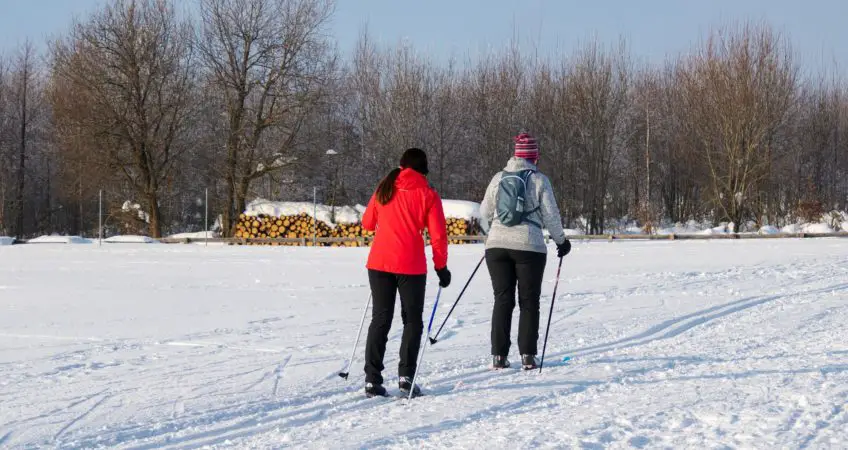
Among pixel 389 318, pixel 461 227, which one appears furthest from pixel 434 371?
pixel 461 227

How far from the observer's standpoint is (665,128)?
46531mm

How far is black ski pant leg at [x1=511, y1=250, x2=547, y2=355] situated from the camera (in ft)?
18.7

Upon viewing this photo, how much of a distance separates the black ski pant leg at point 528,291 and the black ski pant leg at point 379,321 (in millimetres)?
996

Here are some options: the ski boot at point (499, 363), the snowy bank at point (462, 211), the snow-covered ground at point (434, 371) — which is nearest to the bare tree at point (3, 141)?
the snowy bank at point (462, 211)

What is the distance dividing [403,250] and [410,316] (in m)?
0.40

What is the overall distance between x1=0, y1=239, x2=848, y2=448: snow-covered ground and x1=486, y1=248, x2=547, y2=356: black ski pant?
28cm

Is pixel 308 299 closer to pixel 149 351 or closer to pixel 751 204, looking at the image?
pixel 149 351

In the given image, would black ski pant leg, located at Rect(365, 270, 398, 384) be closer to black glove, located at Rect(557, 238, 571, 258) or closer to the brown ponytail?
the brown ponytail

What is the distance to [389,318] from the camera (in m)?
5.16

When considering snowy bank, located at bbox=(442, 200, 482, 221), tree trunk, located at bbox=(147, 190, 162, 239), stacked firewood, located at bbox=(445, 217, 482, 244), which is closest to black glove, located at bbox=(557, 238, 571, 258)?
stacked firewood, located at bbox=(445, 217, 482, 244)

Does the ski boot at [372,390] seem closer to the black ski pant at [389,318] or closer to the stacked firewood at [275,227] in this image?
the black ski pant at [389,318]

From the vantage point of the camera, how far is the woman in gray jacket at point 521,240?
5684mm

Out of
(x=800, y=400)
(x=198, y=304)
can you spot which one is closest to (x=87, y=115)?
(x=198, y=304)

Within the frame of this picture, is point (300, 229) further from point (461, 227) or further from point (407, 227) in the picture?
point (407, 227)
